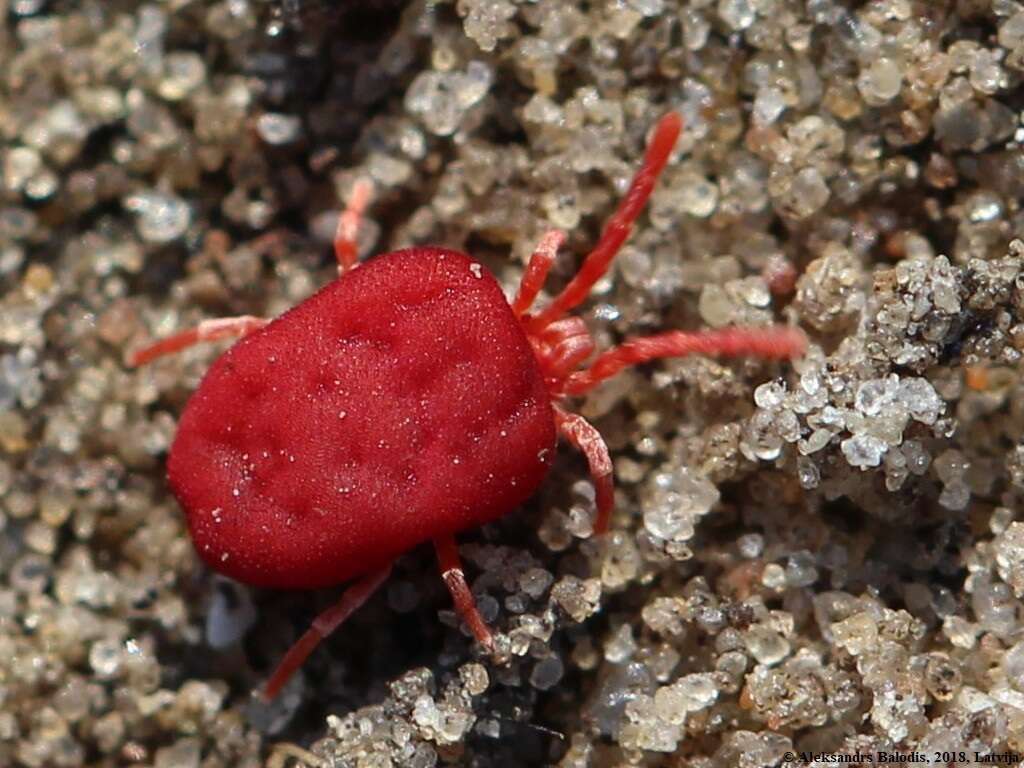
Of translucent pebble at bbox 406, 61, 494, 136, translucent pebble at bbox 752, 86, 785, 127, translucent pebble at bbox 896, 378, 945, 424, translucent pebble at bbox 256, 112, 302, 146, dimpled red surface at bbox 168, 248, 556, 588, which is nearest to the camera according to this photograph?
translucent pebble at bbox 896, 378, 945, 424

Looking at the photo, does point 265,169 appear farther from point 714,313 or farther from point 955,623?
point 955,623

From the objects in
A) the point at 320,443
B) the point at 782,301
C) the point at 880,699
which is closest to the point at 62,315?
the point at 320,443

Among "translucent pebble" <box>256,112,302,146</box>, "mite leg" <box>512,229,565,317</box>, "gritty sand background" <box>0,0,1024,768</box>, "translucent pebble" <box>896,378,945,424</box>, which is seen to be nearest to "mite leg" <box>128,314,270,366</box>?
"gritty sand background" <box>0,0,1024,768</box>

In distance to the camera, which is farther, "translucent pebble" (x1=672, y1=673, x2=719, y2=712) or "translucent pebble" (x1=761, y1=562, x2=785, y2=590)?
"translucent pebble" (x1=761, y1=562, x2=785, y2=590)

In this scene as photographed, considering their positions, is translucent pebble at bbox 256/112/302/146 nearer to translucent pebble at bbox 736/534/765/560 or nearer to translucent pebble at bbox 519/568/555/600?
translucent pebble at bbox 519/568/555/600

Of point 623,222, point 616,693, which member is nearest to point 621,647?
point 616,693

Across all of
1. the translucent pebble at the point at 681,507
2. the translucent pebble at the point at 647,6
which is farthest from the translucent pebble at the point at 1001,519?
the translucent pebble at the point at 647,6
